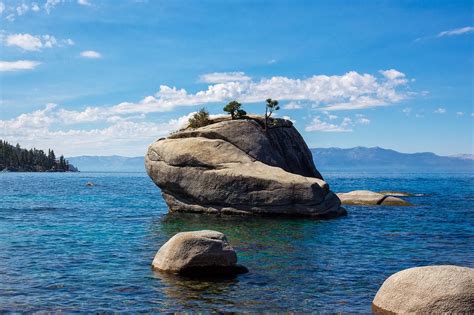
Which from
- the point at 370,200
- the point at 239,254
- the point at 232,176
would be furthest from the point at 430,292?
the point at 370,200

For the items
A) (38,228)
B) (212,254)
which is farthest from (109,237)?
(212,254)

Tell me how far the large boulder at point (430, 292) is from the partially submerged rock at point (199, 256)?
6802 mm

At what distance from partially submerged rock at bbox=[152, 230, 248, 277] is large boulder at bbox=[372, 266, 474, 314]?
22.3ft

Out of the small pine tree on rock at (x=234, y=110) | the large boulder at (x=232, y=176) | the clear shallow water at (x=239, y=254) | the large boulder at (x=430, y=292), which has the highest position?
the small pine tree on rock at (x=234, y=110)

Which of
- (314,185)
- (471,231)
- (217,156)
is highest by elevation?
(217,156)

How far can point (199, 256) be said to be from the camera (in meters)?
19.7

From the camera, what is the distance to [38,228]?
35.2m

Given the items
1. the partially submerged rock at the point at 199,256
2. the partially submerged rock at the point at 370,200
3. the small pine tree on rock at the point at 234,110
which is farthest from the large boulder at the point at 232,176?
the partially submerged rock at the point at 199,256

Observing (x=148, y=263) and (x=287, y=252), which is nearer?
(x=148, y=263)

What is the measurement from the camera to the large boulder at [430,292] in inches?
559

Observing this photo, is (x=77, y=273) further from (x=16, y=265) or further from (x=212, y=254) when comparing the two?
(x=212, y=254)

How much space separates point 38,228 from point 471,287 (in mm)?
30083

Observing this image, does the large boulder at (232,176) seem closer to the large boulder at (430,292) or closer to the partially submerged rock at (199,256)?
the partially submerged rock at (199,256)

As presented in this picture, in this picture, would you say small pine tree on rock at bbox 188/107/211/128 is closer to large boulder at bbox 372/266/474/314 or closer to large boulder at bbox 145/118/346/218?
large boulder at bbox 145/118/346/218
